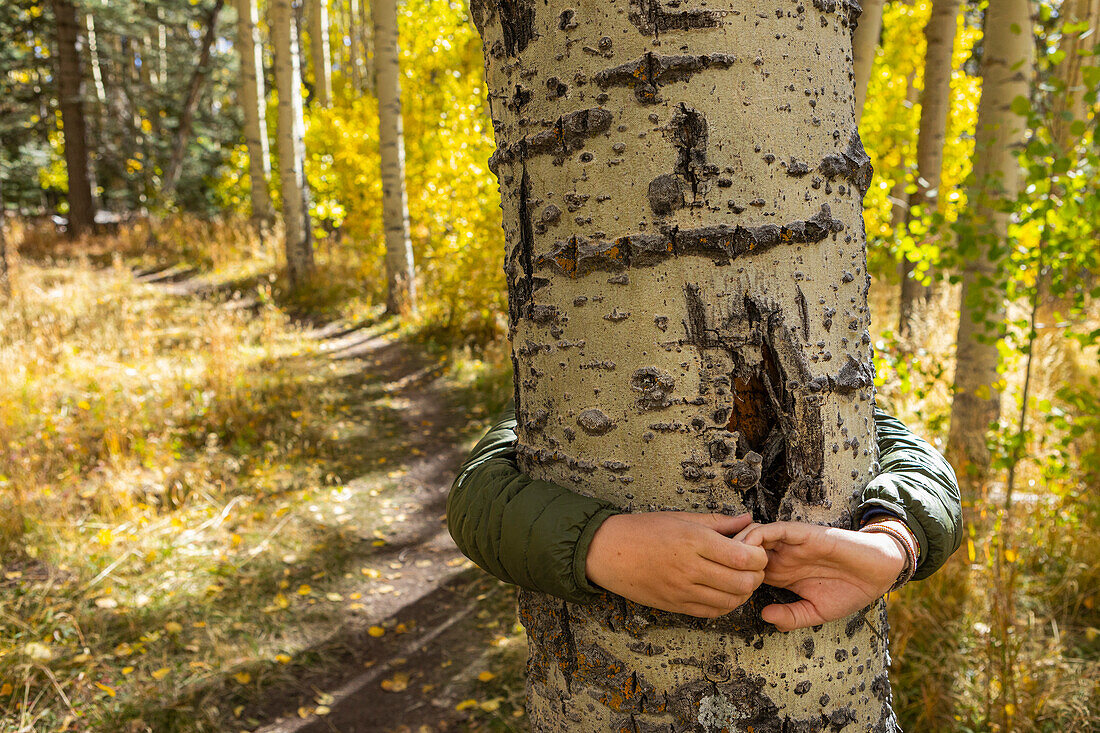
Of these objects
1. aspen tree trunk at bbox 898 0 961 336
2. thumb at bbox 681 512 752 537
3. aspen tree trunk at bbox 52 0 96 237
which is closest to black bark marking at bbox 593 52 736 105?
thumb at bbox 681 512 752 537

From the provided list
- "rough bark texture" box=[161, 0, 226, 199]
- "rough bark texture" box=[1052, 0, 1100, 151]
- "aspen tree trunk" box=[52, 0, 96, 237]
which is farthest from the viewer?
"rough bark texture" box=[161, 0, 226, 199]

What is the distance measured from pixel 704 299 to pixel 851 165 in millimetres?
274

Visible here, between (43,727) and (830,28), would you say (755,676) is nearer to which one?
→ (830,28)

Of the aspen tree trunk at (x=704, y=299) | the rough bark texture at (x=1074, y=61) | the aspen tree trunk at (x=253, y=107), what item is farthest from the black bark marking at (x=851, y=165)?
the aspen tree trunk at (x=253, y=107)

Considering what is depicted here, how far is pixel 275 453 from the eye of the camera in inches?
172

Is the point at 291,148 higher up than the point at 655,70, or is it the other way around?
the point at 291,148

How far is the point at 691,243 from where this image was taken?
0.76m

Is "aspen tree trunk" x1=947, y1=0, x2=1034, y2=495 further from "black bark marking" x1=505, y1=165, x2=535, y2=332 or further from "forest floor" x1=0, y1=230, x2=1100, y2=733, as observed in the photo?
"black bark marking" x1=505, y1=165, x2=535, y2=332

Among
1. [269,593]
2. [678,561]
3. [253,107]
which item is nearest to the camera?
[678,561]

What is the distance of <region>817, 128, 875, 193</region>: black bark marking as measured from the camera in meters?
0.81

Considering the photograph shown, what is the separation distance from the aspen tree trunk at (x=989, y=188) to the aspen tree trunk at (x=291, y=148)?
7317 mm

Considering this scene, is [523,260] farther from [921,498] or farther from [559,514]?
[921,498]

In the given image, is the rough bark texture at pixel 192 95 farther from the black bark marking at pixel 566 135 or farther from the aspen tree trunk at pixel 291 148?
the black bark marking at pixel 566 135

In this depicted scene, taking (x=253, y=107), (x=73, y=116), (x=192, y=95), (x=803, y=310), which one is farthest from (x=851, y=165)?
(x=73, y=116)
